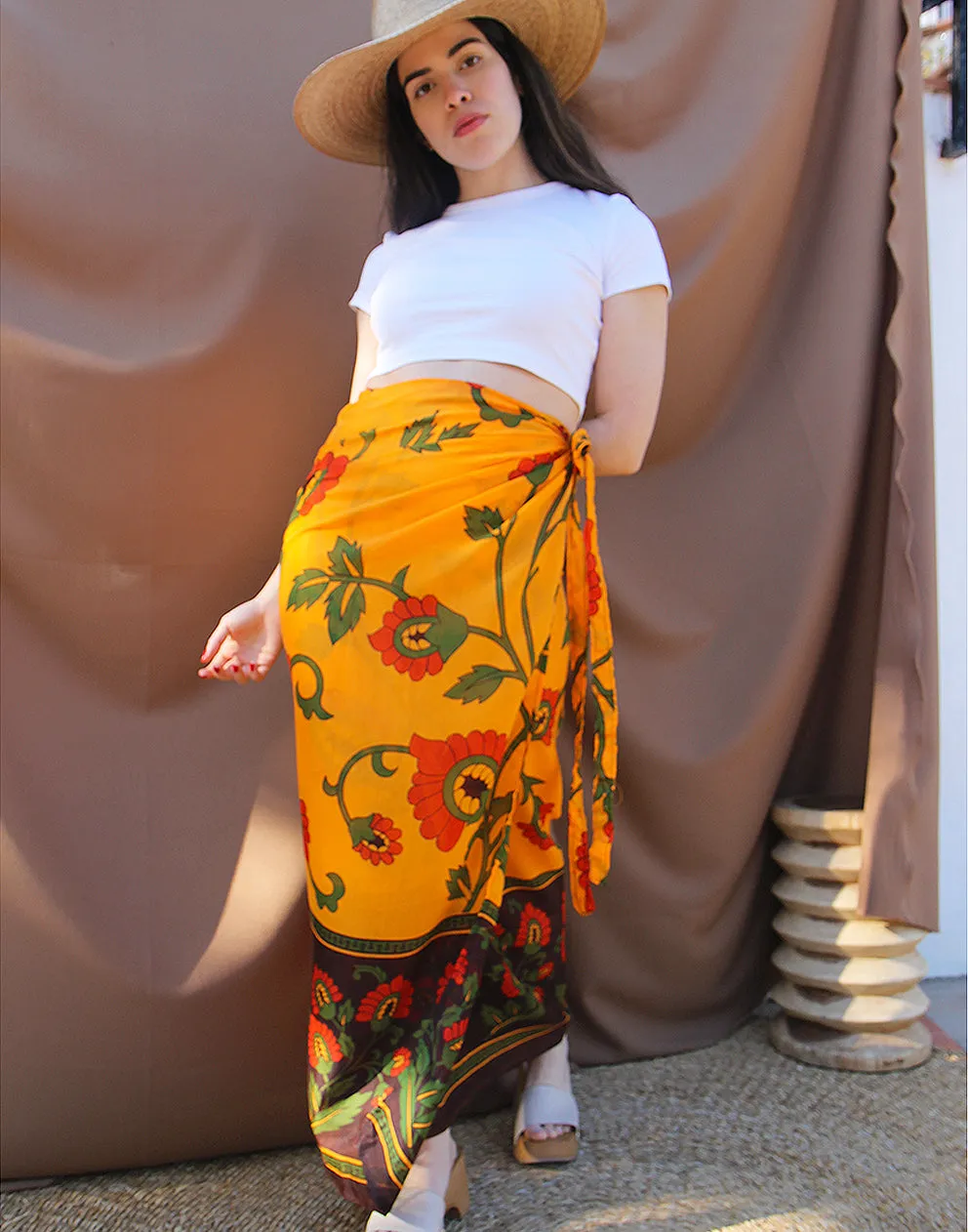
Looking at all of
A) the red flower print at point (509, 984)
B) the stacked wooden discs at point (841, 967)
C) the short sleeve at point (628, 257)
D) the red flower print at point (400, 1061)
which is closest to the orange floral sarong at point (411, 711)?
the red flower print at point (400, 1061)

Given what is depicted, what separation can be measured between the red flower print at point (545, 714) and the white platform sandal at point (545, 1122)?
53cm

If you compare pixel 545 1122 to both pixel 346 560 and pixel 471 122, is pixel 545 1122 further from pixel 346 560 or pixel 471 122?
pixel 471 122

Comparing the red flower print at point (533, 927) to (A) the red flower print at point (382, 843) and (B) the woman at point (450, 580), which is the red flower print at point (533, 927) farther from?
(A) the red flower print at point (382, 843)

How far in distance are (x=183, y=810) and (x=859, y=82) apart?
5.24 ft

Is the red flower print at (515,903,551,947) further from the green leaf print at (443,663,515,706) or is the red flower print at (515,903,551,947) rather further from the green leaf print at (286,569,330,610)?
the green leaf print at (286,569,330,610)

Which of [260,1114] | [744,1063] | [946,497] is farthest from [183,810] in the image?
[946,497]

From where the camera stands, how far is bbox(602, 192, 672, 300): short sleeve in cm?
156

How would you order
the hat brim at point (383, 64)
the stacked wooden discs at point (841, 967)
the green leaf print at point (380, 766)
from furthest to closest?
the stacked wooden discs at point (841, 967) → the hat brim at point (383, 64) → the green leaf print at point (380, 766)

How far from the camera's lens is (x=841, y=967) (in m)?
2.02

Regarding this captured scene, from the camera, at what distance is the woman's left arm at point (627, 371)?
1.56m

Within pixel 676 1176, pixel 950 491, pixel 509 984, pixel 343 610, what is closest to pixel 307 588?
pixel 343 610

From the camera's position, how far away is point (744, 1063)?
6.76 feet

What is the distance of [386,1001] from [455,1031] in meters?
0.09

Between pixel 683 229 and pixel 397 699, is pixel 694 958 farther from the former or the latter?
pixel 683 229
